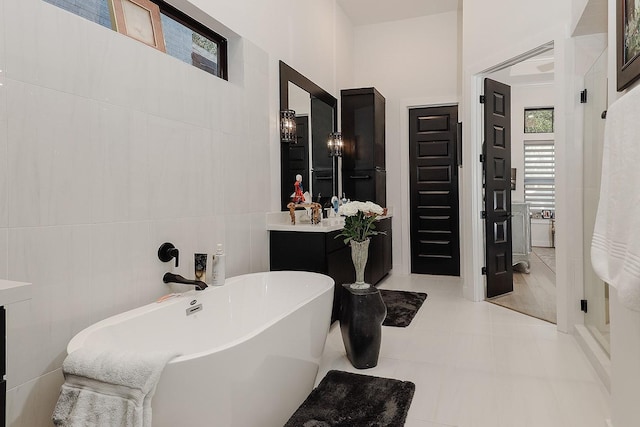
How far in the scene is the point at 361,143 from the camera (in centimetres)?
511

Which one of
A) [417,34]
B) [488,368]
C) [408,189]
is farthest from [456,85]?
[488,368]

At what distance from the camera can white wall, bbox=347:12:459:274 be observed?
5375mm

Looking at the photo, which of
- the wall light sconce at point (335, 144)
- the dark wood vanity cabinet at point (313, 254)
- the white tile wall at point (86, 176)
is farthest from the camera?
the wall light sconce at point (335, 144)

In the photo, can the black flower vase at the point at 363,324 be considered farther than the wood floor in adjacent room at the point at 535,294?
No

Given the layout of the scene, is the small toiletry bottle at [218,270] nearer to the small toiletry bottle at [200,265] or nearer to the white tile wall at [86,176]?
the small toiletry bottle at [200,265]

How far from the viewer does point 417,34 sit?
18.0 ft

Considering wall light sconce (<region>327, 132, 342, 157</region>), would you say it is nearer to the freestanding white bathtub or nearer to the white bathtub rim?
the freestanding white bathtub

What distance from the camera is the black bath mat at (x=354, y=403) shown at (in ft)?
6.33

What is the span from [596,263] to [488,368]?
4.79 feet

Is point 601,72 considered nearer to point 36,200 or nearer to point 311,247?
point 311,247

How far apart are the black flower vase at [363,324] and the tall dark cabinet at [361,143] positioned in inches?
104

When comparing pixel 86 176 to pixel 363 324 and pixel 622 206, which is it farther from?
pixel 622 206

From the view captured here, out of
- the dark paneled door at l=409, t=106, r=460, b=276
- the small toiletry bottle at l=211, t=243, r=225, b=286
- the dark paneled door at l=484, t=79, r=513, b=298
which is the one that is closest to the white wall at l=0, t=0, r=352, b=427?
the small toiletry bottle at l=211, t=243, r=225, b=286

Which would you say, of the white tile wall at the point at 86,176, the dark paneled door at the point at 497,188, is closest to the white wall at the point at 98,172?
the white tile wall at the point at 86,176
